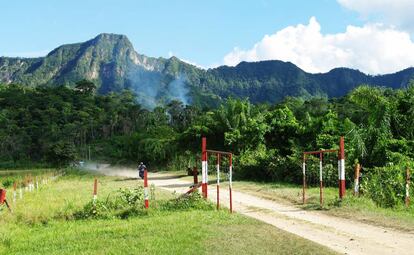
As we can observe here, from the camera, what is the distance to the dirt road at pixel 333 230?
886cm

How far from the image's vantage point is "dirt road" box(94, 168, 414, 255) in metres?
8.86

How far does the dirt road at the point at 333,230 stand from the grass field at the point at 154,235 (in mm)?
598

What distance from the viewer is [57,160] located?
6131cm

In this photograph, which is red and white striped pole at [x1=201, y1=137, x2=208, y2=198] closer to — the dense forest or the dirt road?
the dirt road

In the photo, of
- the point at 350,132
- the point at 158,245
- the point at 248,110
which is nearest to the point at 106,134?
the point at 248,110

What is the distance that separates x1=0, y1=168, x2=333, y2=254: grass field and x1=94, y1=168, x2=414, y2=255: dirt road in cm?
60

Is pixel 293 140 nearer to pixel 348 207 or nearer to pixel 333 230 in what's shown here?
pixel 348 207

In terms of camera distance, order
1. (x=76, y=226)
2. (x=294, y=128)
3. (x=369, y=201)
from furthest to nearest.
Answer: (x=294, y=128) < (x=369, y=201) < (x=76, y=226)

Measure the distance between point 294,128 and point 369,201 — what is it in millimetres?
11812

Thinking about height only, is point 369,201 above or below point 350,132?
below

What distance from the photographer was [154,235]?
9.86 meters

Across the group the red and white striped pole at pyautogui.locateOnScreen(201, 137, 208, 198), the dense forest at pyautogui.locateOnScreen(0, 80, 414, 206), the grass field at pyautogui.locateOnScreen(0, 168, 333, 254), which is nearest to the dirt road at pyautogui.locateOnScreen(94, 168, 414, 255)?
the grass field at pyautogui.locateOnScreen(0, 168, 333, 254)

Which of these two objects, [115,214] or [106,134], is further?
[106,134]

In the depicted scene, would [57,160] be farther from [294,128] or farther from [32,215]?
[32,215]
